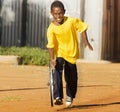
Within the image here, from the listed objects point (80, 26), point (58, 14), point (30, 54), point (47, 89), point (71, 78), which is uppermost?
point (58, 14)

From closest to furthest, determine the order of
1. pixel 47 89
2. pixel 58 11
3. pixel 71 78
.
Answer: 1. pixel 58 11
2. pixel 71 78
3. pixel 47 89

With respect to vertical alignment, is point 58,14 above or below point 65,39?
above

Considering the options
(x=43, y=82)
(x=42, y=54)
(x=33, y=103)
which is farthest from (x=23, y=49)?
(x=33, y=103)

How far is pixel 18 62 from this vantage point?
16.1 m

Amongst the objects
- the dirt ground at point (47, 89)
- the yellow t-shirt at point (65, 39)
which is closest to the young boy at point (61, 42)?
the yellow t-shirt at point (65, 39)

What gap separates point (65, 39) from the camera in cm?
854

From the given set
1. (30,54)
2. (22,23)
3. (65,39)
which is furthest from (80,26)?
(22,23)

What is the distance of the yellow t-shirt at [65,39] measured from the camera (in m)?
8.52

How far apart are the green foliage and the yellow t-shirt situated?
750cm

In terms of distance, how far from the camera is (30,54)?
1645 centimetres

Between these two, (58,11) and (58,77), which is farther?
(58,77)

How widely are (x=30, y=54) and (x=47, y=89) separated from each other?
5.38 metres

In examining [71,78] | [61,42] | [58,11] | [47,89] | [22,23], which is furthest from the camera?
[22,23]

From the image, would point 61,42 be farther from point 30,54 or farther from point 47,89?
point 30,54
